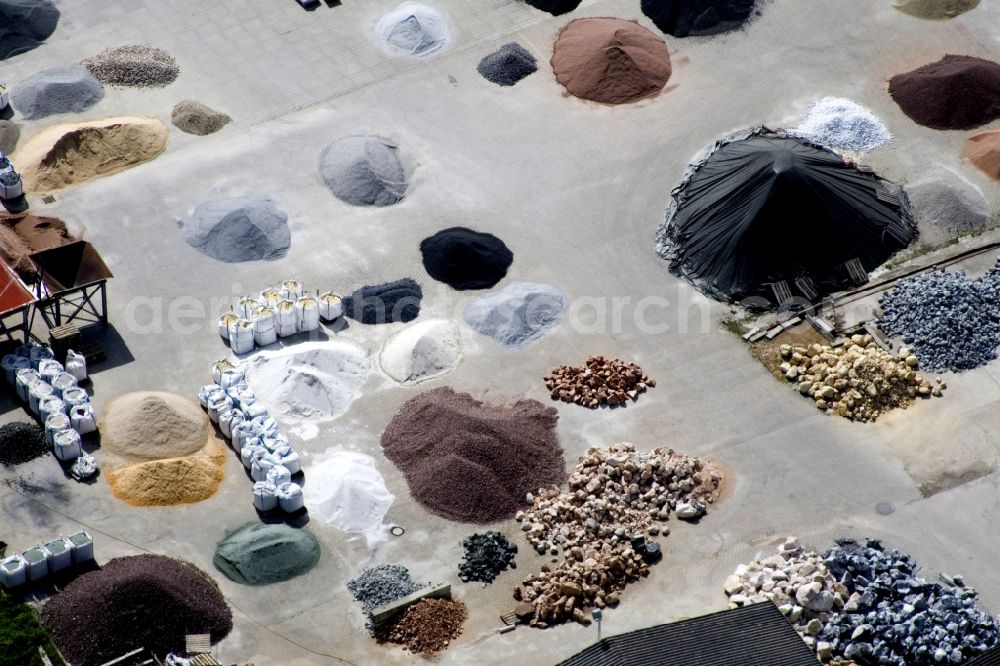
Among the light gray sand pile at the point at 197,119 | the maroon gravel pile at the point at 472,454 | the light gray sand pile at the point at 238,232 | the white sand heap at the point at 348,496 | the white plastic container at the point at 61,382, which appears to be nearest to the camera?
the white sand heap at the point at 348,496

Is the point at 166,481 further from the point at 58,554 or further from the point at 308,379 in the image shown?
the point at 308,379

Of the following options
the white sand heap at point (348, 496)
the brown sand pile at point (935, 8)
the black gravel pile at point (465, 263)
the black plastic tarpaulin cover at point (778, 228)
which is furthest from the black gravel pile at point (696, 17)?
the white sand heap at point (348, 496)

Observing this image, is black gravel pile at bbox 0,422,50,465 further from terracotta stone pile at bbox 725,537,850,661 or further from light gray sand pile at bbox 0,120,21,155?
terracotta stone pile at bbox 725,537,850,661

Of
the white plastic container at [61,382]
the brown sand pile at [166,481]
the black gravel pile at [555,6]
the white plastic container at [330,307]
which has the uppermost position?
the black gravel pile at [555,6]

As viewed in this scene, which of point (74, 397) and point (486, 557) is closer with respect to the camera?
point (486, 557)

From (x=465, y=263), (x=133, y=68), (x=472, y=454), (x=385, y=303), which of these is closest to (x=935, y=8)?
(x=465, y=263)

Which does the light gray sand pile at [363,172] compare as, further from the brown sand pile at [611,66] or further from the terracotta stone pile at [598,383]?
the terracotta stone pile at [598,383]
